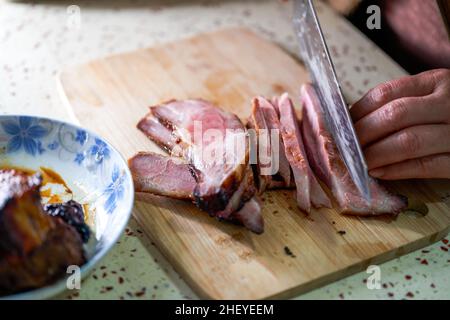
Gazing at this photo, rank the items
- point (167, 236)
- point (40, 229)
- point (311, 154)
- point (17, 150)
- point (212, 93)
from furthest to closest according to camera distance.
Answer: point (212, 93)
point (311, 154)
point (17, 150)
point (167, 236)
point (40, 229)

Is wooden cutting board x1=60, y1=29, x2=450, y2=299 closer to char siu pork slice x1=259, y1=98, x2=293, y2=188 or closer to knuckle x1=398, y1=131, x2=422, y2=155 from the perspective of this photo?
char siu pork slice x1=259, y1=98, x2=293, y2=188

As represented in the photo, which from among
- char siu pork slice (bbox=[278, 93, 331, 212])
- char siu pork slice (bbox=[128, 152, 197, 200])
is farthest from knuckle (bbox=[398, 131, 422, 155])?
char siu pork slice (bbox=[128, 152, 197, 200])

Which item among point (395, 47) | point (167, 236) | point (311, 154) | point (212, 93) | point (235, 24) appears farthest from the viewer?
point (235, 24)

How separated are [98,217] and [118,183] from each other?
114mm

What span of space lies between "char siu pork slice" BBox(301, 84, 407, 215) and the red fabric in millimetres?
638

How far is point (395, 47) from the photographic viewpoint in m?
2.87

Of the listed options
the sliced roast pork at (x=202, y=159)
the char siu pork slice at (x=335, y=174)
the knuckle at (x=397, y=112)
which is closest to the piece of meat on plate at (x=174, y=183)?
the sliced roast pork at (x=202, y=159)

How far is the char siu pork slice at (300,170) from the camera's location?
198 cm

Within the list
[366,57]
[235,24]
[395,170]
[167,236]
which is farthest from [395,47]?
[167,236]

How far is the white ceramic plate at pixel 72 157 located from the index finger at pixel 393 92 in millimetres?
804

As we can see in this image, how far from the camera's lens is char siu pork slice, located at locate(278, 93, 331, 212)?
1.98m

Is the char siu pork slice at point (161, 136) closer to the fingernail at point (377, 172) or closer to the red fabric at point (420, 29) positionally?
the fingernail at point (377, 172)

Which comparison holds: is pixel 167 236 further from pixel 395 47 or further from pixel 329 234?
pixel 395 47

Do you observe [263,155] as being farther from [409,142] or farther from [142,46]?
[142,46]
